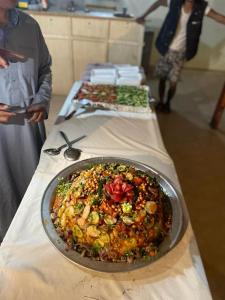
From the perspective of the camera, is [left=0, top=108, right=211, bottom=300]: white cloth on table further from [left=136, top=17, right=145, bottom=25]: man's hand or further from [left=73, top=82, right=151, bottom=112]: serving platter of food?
[left=136, top=17, right=145, bottom=25]: man's hand

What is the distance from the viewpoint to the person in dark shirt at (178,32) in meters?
2.45

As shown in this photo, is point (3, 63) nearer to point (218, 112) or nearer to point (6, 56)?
point (6, 56)

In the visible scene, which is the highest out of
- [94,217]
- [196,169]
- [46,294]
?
[94,217]

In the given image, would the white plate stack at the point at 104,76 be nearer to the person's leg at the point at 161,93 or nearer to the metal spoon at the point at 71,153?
the metal spoon at the point at 71,153

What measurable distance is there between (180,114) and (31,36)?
2243 mm

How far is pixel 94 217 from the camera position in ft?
2.52

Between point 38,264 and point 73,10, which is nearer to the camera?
point 38,264

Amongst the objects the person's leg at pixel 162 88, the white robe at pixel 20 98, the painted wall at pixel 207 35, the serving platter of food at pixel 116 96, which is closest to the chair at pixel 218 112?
the person's leg at pixel 162 88

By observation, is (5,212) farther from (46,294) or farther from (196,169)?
(196,169)

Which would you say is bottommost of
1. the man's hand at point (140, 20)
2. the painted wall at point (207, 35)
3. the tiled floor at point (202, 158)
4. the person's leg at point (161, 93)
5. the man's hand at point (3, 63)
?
the tiled floor at point (202, 158)

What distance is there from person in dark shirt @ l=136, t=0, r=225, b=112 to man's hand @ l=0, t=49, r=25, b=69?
6.34 ft

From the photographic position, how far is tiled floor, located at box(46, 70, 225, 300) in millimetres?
1633

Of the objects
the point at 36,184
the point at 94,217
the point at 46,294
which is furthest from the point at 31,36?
the point at 46,294

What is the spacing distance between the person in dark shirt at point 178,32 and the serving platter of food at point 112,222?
220cm
